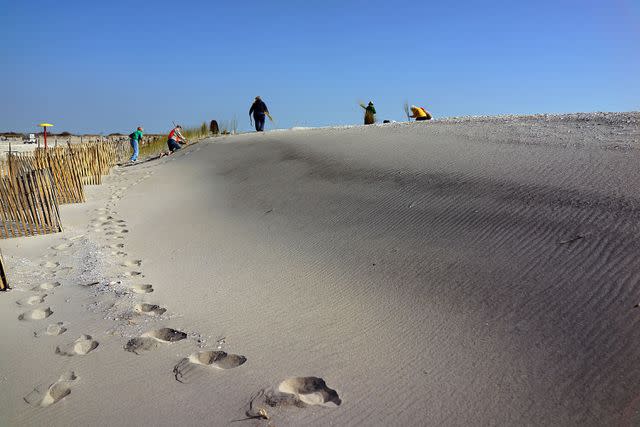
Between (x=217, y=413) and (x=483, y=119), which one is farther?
(x=483, y=119)

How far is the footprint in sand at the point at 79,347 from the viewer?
2.78m

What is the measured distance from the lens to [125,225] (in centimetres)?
673

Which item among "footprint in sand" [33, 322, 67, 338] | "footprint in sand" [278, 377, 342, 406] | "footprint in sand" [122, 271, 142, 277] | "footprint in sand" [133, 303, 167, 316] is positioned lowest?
"footprint in sand" [122, 271, 142, 277]

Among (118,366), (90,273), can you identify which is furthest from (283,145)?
(118,366)

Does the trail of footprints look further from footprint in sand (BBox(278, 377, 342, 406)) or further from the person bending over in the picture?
the person bending over

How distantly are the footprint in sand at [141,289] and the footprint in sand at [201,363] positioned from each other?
1.30 meters

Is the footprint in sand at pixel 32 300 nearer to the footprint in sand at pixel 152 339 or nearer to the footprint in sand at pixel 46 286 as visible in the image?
the footprint in sand at pixel 46 286

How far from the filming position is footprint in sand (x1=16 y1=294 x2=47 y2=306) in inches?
143

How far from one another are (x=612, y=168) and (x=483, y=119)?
4.91m

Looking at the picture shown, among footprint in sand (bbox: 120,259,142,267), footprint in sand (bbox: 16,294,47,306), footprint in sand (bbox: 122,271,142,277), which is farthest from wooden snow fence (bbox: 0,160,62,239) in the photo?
footprint in sand (bbox: 16,294,47,306)

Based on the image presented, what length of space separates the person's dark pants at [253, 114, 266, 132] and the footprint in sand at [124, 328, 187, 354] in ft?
41.5

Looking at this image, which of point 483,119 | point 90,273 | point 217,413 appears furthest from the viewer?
point 483,119

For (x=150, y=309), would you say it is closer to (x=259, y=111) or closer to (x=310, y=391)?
(x=310, y=391)

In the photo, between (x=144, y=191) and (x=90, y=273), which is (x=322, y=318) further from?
(x=144, y=191)
